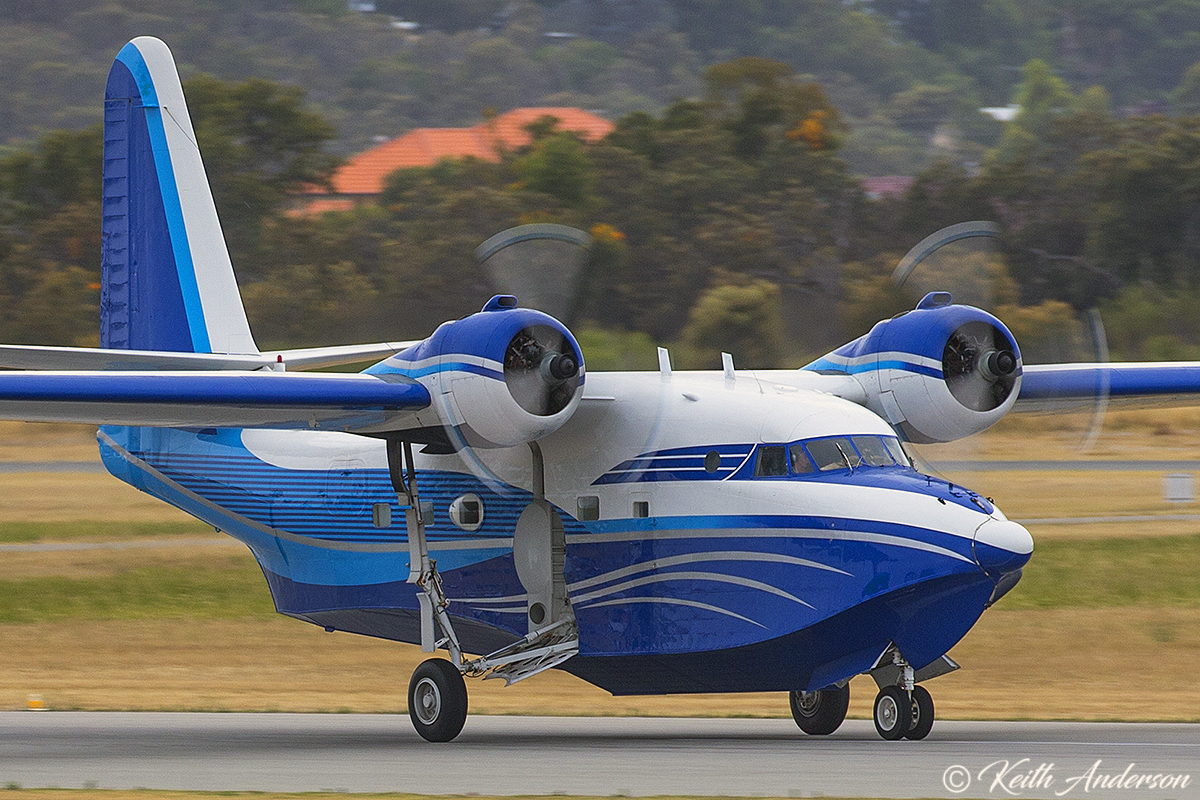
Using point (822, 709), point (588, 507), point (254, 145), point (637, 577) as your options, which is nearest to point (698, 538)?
point (637, 577)

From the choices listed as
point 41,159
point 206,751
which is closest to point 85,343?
point 41,159

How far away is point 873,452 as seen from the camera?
1581cm

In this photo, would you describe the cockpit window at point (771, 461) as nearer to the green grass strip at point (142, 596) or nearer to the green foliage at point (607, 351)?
the green foliage at point (607, 351)

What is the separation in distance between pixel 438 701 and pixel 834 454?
4520 mm

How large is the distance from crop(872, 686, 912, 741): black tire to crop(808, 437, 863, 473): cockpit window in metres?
2.01

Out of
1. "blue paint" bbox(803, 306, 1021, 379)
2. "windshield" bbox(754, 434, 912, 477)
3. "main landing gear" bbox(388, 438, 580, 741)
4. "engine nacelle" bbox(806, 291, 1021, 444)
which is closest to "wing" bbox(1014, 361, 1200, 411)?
"engine nacelle" bbox(806, 291, 1021, 444)

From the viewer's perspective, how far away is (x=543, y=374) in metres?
15.6

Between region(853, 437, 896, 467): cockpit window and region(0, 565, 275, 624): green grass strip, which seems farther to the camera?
region(0, 565, 275, 624): green grass strip

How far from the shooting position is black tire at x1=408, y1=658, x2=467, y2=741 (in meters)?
17.0

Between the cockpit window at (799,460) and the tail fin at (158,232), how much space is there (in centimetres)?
761

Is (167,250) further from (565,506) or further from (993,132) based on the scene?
(993,132)

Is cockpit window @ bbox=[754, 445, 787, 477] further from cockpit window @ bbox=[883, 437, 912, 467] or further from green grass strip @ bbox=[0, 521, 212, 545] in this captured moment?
green grass strip @ bbox=[0, 521, 212, 545]

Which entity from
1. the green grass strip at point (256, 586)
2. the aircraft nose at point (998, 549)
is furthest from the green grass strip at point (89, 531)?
the aircraft nose at point (998, 549)

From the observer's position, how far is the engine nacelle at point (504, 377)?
1544 centimetres
